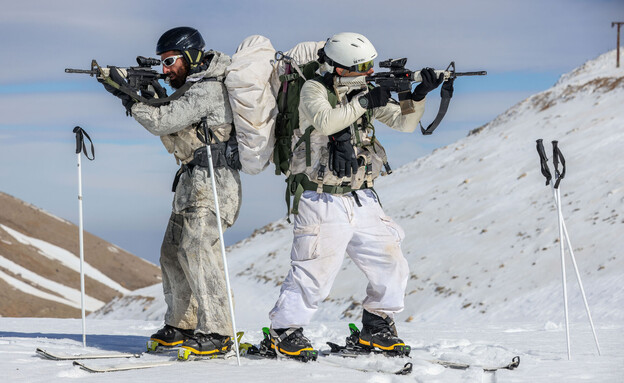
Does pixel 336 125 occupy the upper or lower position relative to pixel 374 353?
upper

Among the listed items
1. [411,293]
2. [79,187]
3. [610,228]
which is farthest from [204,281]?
[610,228]

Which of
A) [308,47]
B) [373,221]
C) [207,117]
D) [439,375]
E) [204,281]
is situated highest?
[308,47]

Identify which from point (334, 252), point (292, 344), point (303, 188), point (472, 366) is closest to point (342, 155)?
point (303, 188)

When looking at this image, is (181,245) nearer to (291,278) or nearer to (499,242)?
(291,278)

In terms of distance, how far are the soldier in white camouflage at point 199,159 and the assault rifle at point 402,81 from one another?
3.71ft

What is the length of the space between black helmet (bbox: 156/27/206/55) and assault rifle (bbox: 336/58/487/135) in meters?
1.37

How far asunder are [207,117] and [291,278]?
62.0 inches

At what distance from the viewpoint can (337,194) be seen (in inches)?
260

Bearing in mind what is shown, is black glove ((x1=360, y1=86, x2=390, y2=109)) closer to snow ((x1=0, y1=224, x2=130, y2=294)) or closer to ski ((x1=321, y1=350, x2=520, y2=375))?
ski ((x1=321, y1=350, x2=520, y2=375))

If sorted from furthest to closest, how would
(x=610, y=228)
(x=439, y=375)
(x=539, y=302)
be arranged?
(x=610, y=228) → (x=539, y=302) → (x=439, y=375)

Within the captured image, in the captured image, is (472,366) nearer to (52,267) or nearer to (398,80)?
(398,80)

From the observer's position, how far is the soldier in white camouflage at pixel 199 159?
22.1 ft

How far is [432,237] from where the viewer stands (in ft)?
63.2

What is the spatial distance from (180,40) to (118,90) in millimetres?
703
